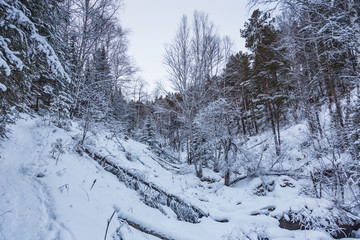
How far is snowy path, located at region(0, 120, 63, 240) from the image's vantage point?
193 centimetres

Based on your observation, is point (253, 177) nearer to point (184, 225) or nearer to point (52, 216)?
point (184, 225)

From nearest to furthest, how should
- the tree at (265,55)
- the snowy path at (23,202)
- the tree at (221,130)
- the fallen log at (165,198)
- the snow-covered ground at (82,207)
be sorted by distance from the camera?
the snowy path at (23,202)
the snow-covered ground at (82,207)
the fallen log at (165,198)
the tree at (221,130)
the tree at (265,55)

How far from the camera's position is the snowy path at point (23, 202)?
1.93m

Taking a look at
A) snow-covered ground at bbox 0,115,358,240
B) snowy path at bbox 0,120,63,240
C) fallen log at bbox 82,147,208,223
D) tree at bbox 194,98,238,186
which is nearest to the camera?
snowy path at bbox 0,120,63,240

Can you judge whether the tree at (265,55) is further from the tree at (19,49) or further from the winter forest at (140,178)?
the tree at (19,49)

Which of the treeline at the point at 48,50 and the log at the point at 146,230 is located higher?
the treeline at the point at 48,50

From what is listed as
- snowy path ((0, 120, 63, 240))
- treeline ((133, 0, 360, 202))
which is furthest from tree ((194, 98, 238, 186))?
snowy path ((0, 120, 63, 240))

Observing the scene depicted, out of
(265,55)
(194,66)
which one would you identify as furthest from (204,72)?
(265,55)

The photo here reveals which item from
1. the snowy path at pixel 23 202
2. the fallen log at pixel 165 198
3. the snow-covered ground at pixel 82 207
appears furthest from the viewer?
the fallen log at pixel 165 198

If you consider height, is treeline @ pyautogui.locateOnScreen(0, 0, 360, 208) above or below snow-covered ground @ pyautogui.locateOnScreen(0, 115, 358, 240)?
above

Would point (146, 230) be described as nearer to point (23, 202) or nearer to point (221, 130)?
point (23, 202)

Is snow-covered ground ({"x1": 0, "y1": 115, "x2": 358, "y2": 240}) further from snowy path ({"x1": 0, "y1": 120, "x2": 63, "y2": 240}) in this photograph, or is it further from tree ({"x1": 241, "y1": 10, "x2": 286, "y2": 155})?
tree ({"x1": 241, "y1": 10, "x2": 286, "y2": 155})

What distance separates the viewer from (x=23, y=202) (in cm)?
242

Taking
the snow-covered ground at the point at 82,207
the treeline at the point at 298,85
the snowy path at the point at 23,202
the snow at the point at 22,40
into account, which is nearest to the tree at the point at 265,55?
the treeline at the point at 298,85
